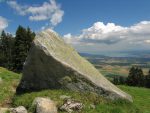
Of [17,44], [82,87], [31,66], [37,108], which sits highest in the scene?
[17,44]

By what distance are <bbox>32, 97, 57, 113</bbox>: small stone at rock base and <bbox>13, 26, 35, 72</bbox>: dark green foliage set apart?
70.1 meters

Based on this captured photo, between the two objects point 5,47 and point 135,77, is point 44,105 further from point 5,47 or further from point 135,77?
point 5,47

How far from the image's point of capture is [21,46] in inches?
3492

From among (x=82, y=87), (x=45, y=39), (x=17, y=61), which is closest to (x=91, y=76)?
(x=82, y=87)

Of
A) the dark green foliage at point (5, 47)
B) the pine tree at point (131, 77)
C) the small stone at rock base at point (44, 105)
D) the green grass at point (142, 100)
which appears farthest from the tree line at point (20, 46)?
the small stone at rock base at point (44, 105)

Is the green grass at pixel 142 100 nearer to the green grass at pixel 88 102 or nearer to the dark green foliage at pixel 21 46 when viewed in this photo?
the green grass at pixel 88 102

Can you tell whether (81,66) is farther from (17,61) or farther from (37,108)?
(17,61)

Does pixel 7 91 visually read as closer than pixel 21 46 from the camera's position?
Yes

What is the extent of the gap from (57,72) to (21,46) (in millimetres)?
67865

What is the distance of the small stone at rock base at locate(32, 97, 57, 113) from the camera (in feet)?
61.8

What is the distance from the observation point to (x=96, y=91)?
2184 cm

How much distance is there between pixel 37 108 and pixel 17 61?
7321cm

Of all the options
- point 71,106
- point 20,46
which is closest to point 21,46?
point 20,46

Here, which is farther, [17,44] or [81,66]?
[17,44]
